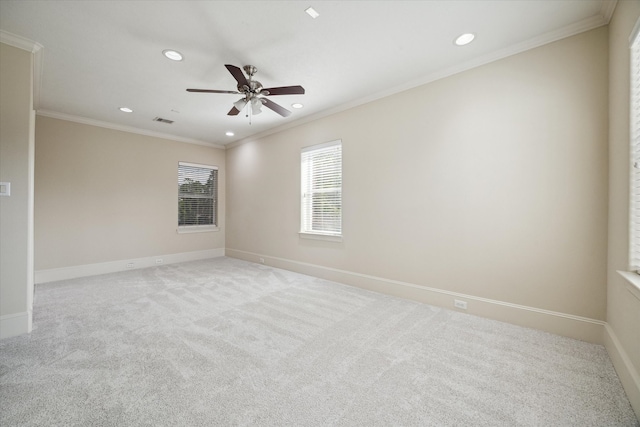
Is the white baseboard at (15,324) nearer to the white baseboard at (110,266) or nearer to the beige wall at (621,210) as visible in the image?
the white baseboard at (110,266)

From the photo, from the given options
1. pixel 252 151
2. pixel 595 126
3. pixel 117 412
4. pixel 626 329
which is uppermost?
pixel 252 151

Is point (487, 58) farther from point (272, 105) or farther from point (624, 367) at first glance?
point (624, 367)

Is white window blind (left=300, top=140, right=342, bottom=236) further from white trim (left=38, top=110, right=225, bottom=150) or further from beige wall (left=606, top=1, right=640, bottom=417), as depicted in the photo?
white trim (left=38, top=110, right=225, bottom=150)

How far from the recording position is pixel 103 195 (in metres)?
4.77

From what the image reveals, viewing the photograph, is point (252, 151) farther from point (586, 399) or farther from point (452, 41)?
point (586, 399)

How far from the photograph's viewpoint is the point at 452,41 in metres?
2.50

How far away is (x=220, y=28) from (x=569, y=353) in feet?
13.5

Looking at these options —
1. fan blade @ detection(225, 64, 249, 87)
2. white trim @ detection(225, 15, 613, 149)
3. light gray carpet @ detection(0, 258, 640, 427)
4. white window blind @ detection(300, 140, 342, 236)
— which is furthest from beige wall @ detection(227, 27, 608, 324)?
fan blade @ detection(225, 64, 249, 87)

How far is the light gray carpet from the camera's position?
1483 millimetres

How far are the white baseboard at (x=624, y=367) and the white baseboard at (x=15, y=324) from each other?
475cm

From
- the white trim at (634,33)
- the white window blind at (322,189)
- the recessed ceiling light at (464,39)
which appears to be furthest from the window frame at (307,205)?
the white trim at (634,33)

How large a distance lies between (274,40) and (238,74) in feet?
1.58

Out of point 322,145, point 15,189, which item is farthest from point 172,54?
point 322,145

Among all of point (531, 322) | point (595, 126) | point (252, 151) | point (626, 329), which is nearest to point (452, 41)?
point (595, 126)
